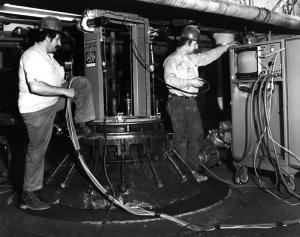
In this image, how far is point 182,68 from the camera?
566 centimetres

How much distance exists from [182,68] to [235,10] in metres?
1.59

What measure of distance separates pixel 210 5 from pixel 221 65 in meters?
3.96

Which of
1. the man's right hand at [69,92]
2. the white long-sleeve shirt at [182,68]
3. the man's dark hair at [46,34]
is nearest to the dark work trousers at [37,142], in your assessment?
the man's right hand at [69,92]

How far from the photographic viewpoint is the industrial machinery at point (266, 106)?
491 cm

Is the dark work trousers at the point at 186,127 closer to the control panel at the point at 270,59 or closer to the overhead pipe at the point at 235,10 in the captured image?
the control panel at the point at 270,59

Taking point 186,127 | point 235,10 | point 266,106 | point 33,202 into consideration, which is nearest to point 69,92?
point 33,202

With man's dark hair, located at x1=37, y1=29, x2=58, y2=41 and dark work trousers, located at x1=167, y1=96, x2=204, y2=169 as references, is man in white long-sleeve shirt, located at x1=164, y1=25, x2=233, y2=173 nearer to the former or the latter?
dark work trousers, located at x1=167, y1=96, x2=204, y2=169

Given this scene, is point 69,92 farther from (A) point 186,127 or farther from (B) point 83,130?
Result: (A) point 186,127

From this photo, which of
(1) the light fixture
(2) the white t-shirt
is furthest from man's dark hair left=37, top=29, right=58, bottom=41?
(1) the light fixture

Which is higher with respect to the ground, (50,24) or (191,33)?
(191,33)

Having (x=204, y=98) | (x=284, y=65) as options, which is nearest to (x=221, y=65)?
(x=204, y=98)

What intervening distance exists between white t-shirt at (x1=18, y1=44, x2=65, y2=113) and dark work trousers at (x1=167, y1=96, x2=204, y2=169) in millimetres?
1972

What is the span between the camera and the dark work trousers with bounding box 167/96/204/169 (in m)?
5.67

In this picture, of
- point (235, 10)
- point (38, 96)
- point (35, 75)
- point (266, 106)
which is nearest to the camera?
point (35, 75)
